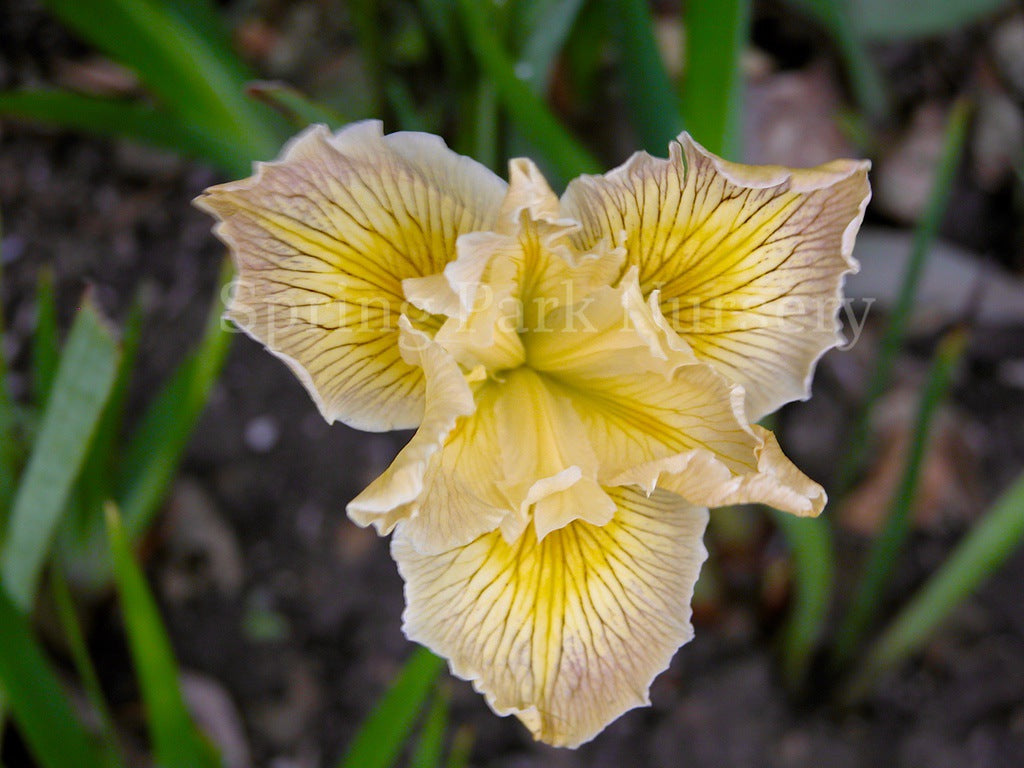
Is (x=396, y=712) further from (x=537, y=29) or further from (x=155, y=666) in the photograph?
(x=537, y=29)

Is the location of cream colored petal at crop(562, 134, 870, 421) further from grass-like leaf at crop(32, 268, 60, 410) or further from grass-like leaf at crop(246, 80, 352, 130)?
grass-like leaf at crop(32, 268, 60, 410)

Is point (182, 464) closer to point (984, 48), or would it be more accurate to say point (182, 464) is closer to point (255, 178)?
point (255, 178)

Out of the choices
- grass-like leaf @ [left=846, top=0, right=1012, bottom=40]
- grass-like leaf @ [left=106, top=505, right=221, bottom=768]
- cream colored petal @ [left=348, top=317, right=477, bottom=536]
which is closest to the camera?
cream colored petal @ [left=348, top=317, right=477, bottom=536]

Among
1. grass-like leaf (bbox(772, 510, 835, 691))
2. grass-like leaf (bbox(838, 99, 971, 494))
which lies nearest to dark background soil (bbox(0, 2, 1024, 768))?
grass-like leaf (bbox(772, 510, 835, 691))

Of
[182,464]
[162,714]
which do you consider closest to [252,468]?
[182,464]

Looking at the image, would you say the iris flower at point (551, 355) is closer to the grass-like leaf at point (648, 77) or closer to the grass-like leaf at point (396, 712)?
the grass-like leaf at point (396, 712)

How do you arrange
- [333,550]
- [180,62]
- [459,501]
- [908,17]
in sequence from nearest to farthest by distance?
[459,501], [180,62], [333,550], [908,17]

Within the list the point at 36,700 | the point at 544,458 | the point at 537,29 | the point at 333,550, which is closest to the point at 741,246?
the point at 544,458

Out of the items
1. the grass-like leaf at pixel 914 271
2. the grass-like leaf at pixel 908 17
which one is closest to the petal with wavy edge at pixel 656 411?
the grass-like leaf at pixel 914 271

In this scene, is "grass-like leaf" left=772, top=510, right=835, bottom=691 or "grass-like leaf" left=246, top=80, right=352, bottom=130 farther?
"grass-like leaf" left=772, top=510, right=835, bottom=691
